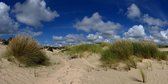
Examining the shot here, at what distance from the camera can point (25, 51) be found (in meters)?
11.1

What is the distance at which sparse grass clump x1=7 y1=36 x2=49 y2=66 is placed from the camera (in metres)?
10.9

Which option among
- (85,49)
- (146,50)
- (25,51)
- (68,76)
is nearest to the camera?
(68,76)

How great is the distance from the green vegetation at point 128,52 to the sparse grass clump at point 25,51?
300cm

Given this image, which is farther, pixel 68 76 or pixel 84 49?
pixel 84 49

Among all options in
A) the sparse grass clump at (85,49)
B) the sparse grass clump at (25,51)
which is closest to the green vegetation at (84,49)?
the sparse grass clump at (85,49)

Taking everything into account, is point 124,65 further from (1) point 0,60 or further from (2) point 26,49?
(1) point 0,60

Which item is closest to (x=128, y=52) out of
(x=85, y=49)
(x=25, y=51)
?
(x=25, y=51)

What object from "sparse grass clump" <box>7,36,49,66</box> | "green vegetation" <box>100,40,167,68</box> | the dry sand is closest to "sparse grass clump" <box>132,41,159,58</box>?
"green vegetation" <box>100,40,167,68</box>

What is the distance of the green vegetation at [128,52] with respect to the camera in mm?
13148

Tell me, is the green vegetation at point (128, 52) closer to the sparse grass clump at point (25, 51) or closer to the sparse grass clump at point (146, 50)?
the sparse grass clump at point (146, 50)

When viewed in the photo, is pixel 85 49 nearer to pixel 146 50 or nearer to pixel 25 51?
pixel 146 50

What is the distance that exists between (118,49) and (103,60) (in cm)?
88

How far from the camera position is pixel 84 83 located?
820 centimetres

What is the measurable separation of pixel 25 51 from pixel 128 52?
4957mm
